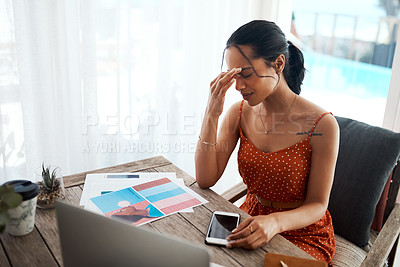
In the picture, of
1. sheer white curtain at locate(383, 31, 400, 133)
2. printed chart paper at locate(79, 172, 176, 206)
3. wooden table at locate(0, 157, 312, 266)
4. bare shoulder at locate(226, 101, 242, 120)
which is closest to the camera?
wooden table at locate(0, 157, 312, 266)

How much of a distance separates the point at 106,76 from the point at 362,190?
130 cm

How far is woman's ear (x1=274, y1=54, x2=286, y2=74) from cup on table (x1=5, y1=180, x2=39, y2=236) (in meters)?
Result: 0.88

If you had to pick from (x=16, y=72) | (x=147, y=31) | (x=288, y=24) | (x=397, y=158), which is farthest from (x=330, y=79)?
(x=16, y=72)

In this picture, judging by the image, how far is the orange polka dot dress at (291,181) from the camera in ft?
4.31

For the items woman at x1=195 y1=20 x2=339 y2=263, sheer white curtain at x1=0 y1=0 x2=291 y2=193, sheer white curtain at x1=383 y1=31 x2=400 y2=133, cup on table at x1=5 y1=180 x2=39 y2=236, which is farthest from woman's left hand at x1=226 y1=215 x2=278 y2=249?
sheer white curtain at x1=383 y1=31 x2=400 y2=133

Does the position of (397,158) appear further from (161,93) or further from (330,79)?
(161,93)

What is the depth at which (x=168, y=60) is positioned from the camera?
2070 mm

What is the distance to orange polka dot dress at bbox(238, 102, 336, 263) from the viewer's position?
4.31 feet

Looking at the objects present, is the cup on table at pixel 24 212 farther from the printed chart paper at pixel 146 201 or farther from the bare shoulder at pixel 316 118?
the bare shoulder at pixel 316 118

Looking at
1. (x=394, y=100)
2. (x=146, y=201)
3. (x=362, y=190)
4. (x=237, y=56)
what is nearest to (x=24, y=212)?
(x=146, y=201)

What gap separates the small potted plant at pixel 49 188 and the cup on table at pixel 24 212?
4.2 inches

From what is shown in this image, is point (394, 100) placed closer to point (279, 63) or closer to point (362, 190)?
point (362, 190)

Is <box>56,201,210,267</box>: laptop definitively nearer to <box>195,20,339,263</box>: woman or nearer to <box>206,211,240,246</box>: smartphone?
<box>206,211,240,246</box>: smartphone

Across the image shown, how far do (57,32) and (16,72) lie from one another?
0.82 ft
